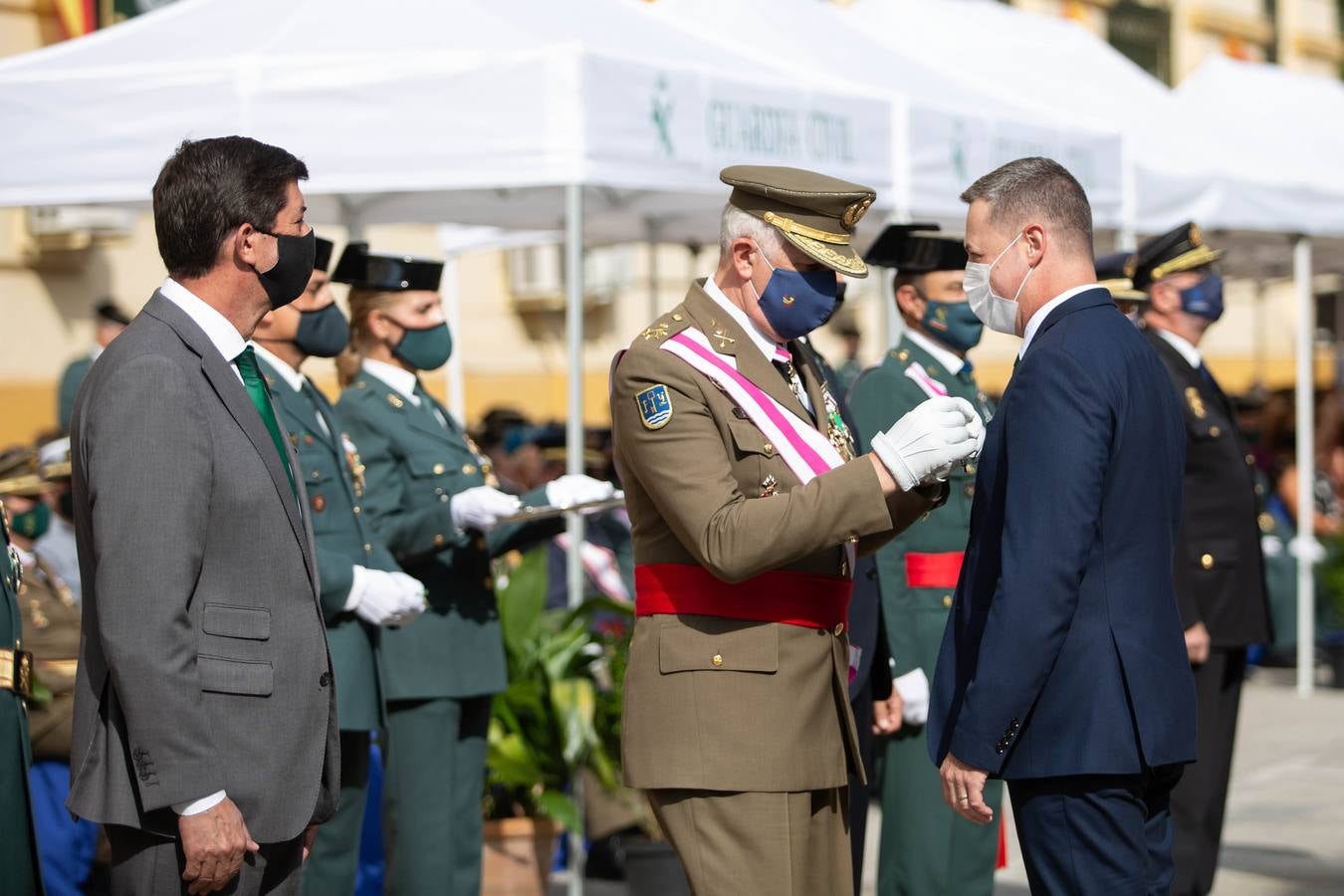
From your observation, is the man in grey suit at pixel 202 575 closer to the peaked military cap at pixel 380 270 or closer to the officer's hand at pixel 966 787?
the officer's hand at pixel 966 787

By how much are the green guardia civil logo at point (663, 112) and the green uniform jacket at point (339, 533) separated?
1719mm

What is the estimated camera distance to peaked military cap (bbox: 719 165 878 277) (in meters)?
3.51

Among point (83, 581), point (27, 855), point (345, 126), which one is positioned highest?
point (345, 126)

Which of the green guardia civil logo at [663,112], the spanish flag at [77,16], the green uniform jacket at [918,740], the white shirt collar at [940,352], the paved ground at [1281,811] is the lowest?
the paved ground at [1281,811]

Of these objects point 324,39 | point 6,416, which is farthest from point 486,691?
point 6,416

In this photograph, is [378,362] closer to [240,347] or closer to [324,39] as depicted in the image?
[324,39]

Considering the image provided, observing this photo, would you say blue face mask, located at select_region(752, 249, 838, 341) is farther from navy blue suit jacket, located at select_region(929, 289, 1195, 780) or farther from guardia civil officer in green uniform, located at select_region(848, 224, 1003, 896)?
guardia civil officer in green uniform, located at select_region(848, 224, 1003, 896)

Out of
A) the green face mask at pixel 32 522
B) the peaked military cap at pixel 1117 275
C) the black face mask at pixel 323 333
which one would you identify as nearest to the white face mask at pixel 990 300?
the black face mask at pixel 323 333

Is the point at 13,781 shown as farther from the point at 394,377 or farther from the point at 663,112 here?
the point at 663,112

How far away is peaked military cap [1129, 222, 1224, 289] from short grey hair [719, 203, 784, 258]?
277 centimetres

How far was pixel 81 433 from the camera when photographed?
295cm

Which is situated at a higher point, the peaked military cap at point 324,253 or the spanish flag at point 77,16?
the spanish flag at point 77,16

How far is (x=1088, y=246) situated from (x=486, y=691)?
2.35m

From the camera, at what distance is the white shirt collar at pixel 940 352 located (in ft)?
16.7
